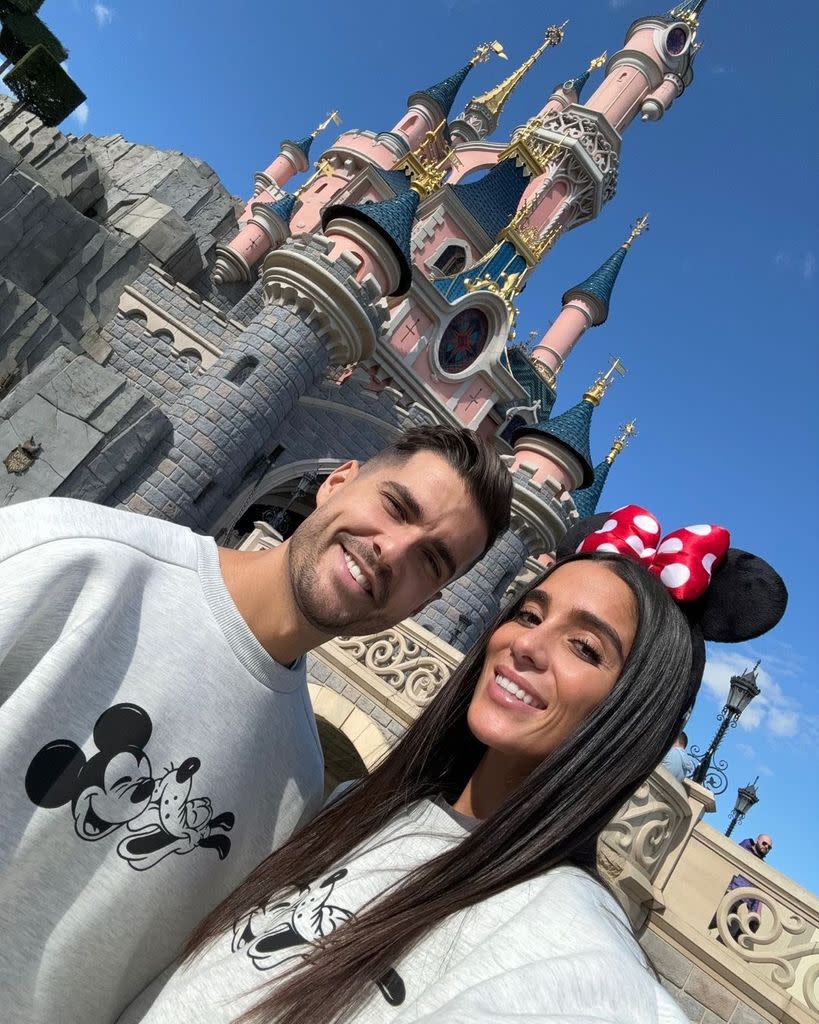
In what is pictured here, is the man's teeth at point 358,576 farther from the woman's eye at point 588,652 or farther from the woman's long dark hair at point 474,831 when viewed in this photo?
the woman's eye at point 588,652

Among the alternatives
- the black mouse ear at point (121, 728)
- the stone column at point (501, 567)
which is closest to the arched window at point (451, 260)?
the stone column at point (501, 567)

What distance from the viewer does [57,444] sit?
870cm

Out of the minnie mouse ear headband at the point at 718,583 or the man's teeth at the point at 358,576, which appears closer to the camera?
the man's teeth at the point at 358,576

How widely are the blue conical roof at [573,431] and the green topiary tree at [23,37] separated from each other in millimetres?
10682

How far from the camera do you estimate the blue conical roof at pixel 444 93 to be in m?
21.9

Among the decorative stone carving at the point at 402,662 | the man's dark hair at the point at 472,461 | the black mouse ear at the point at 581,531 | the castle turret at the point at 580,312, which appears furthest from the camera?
the castle turret at the point at 580,312

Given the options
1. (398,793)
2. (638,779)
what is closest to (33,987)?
(398,793)

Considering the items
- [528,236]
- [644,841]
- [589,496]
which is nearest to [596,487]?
[589,496]

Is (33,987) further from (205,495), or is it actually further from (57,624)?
(205,495)

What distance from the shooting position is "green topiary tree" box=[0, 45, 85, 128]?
40.6ft

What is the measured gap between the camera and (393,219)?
11.5 metres

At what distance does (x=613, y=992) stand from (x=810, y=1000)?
4.01m

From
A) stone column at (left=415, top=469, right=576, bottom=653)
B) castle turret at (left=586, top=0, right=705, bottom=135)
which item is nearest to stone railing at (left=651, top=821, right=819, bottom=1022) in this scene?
stone column at (left=415, top=469, right=576, bottom=653)

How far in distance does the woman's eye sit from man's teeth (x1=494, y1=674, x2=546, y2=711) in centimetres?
16
